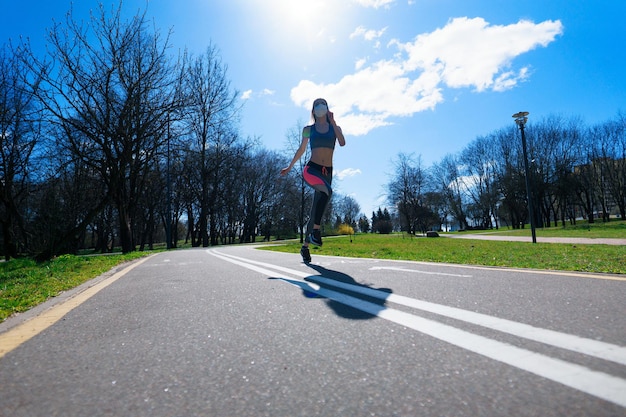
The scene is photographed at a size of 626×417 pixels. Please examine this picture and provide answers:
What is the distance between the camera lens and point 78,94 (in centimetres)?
1369

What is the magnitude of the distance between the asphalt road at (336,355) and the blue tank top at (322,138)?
3634mm

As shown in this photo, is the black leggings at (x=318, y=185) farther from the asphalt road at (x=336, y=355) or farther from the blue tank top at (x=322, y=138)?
the asphalt road at (x=336, y=355)

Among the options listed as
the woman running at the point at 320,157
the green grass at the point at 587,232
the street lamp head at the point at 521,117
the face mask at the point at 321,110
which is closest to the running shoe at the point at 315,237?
the woman running at the point at 320,157

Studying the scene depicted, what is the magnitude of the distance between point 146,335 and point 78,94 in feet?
50.0

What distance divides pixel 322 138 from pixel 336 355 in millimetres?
4977

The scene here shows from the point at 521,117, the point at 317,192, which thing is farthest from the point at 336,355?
the point at 521,117

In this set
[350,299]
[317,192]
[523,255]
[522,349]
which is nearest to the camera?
[522,349]

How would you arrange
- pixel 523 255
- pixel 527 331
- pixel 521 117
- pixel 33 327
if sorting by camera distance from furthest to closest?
pixel 521 117 → pixel 523 255 → pixel 33 327 → pixel 527 331

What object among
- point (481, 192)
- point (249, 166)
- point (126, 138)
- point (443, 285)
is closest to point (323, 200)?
point (443, 285)

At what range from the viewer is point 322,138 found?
6180 millimetres

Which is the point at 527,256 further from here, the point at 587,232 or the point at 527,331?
the point at 587,232

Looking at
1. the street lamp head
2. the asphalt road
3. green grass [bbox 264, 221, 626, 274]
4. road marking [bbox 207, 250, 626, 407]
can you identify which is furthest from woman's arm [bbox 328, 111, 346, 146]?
the street lamp head

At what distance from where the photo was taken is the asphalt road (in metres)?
1.15

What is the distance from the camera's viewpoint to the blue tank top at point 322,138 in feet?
20.2
